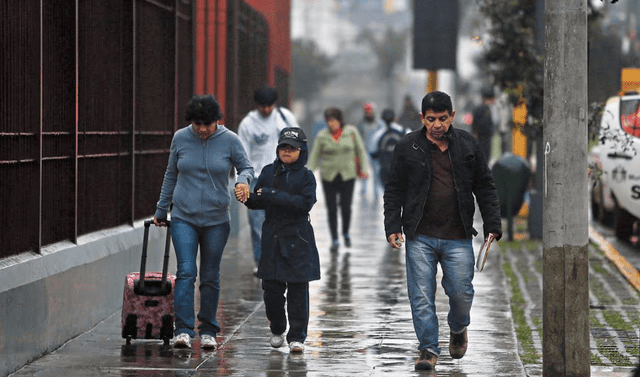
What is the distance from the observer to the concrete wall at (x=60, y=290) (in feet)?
26.9

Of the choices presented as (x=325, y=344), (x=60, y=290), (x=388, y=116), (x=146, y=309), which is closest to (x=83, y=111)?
(x=60, y=290)

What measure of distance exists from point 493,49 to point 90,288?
34.7 feet

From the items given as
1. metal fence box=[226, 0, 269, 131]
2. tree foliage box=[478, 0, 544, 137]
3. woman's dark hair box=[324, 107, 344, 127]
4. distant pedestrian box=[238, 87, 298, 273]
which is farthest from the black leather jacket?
metal fence box=[226, 0, 269, 131]

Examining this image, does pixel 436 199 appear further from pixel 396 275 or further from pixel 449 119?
pixel 396 275

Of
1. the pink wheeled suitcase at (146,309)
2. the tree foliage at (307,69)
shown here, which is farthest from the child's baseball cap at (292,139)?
the tree foliage at (307,69)

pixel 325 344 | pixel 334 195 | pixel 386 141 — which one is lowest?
pixel 325 344

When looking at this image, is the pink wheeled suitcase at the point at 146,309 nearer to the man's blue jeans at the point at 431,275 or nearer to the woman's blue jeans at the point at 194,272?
the woman's blue jeans at the point at 194,272

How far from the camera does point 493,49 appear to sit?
19.4 m

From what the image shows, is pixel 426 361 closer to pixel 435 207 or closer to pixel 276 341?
pixel 435 207

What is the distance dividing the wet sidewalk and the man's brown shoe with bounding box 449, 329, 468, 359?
7cm

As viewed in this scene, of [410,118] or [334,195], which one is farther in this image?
[410,118]

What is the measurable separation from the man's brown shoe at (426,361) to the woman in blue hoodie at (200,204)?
1.51m

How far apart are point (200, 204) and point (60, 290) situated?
1.10 meters

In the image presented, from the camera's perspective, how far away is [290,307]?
365 inches
